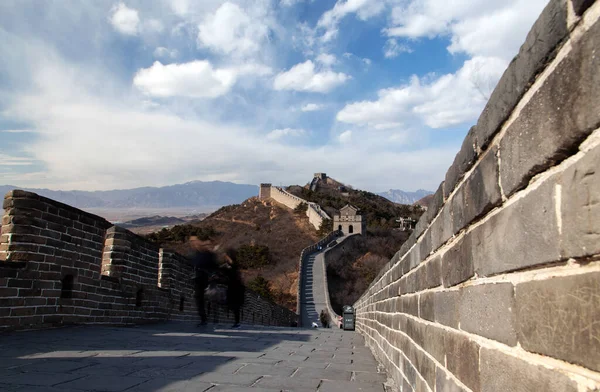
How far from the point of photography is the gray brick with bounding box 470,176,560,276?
3.98ft

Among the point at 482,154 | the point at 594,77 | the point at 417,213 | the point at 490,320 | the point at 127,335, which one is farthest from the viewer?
the point at 417,213

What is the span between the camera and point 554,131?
3.91 ft

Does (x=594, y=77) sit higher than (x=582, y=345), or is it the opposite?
(x=594, y=77)

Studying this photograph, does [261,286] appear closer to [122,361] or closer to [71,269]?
[71,269]

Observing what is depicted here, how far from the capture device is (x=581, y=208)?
107 centimetres

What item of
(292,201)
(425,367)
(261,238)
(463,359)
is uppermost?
(292,201)

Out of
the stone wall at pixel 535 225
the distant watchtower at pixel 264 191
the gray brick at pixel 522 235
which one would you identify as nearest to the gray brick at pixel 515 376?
the stone wall at pixel 535 225

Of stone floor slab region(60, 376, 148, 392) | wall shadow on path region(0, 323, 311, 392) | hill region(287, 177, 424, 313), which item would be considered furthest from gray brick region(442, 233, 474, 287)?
hill region(287, 177, 424, 313)

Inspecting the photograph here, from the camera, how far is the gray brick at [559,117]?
1046 mm

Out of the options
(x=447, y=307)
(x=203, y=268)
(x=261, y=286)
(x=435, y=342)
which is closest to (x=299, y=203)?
(x=261, y=286)

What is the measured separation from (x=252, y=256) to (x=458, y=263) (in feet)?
145

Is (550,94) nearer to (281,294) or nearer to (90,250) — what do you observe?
(90,250)

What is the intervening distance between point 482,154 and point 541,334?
2.67ft

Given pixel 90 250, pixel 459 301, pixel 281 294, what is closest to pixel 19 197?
pixel 90 250
